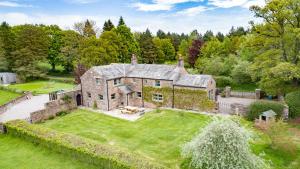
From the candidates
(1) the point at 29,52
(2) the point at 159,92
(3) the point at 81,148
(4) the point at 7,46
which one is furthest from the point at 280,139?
(4) the point at 7,46

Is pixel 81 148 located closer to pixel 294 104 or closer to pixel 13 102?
pixel 294 104

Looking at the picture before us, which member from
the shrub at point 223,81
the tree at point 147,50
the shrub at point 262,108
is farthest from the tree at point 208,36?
the shrub at point 262,108

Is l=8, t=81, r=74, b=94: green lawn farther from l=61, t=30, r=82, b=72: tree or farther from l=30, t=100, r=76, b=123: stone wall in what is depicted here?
l=30, t=100, r=76, b=123: stone wall

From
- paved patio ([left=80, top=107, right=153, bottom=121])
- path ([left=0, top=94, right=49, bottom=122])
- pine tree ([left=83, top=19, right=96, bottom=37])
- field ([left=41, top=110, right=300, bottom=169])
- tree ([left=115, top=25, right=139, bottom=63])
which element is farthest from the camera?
pine tree ([left=83, top=19, right=96, bottom=37])

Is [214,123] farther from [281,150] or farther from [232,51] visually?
[232,51]

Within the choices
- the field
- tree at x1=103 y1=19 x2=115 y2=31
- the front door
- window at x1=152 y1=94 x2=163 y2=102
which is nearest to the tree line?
tree at x1=103 y1=19 x2=115 y2=31

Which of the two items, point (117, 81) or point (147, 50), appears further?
point (147, 50)
